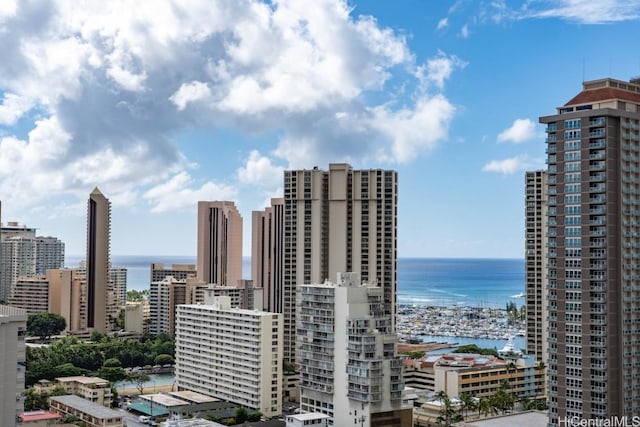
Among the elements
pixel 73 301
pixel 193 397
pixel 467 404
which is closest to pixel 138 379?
pixel 193 397

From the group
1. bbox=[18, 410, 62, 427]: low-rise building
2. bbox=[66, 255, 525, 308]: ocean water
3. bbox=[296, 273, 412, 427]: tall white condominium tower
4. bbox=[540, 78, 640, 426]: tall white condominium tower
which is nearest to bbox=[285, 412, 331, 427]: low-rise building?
bbox=[296, 273, 412, 427]: tall white condominium tower

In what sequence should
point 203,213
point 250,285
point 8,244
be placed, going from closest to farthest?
point 250,285 < point 203,213 < point 8,244

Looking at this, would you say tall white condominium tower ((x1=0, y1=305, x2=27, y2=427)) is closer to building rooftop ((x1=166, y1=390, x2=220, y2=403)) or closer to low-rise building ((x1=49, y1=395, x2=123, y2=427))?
low-rise building ((x1=49, y1=395, x2=123, y2=427))

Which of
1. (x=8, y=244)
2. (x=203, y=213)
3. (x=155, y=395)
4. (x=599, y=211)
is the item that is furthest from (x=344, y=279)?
(x=8, y=244)

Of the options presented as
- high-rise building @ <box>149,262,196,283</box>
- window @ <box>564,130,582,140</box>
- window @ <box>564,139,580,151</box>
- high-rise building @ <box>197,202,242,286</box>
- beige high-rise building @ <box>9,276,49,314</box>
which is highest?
window @ <box>564,130,582,140</box>

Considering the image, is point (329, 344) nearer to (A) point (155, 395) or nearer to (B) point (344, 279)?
(B) point (344, 279)

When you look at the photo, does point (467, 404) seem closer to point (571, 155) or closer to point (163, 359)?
point (571, 155)
